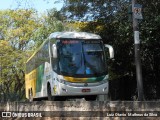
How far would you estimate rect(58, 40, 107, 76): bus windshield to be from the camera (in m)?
19.3

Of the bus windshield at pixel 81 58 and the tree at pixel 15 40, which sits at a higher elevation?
the tree at pixel 15 40

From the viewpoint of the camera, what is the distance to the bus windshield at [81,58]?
19297 mm

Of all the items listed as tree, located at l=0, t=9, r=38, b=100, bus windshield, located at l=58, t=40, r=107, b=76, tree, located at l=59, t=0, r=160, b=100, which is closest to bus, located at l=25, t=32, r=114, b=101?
bus windshield, located at l=58, t=40, r=107, b=76

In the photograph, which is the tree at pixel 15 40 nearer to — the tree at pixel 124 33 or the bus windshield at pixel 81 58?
the tree at pixel 124 33

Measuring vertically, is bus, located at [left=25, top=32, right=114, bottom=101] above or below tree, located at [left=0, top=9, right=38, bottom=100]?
below

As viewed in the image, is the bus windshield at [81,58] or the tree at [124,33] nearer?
the bus windshield at [81,58]

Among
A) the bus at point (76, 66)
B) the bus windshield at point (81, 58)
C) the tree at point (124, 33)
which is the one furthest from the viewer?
the tree at point (124, 33)

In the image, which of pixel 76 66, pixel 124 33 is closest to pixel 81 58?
pixel 76 66

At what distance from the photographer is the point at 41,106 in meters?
13.1

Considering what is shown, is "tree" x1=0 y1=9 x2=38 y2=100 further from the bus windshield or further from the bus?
the bus windshield

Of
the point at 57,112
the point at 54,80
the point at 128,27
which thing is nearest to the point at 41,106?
the point at 57,112

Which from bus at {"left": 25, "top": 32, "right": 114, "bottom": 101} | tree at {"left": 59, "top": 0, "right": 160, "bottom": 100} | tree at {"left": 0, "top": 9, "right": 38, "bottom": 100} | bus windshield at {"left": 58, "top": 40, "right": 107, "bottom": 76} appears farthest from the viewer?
tree at {"left": 0, "top": 9, "right": 38, "bottom": 100}

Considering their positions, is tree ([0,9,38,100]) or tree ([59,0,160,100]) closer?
tree ([59,0,160,100])

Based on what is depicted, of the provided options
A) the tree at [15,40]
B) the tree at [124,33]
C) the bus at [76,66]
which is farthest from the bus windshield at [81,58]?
the tree at [15,40]
